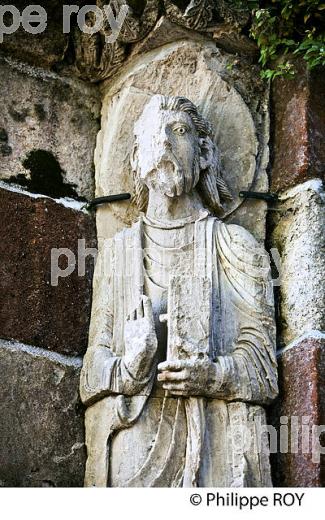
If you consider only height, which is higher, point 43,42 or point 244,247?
point 43,42

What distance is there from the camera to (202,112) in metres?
6.68

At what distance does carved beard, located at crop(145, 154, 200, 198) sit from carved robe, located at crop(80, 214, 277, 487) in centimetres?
14

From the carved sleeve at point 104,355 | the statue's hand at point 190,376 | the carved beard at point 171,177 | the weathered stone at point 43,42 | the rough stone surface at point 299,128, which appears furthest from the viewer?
the weathered stone at point 43,42

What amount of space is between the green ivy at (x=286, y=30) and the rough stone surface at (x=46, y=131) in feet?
2.58

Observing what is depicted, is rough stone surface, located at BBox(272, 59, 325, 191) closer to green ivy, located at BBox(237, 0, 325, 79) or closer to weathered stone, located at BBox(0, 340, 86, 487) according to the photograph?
green ivy, located at BBox(237, 0, 325, 79)

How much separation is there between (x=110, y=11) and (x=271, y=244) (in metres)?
1.17

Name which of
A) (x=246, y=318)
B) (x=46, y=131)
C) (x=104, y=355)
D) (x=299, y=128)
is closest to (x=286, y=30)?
(x=299, y=128)

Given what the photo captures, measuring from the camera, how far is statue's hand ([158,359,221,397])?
19.4ft

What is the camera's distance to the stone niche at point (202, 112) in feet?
21.7

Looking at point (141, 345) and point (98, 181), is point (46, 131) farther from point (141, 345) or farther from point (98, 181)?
point (141, 345)

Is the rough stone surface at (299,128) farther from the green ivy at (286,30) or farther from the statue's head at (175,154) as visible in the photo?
the statue's head at (175,154)

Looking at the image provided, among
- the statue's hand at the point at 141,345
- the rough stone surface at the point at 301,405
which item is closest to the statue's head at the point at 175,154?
the statue's hand at the point at 141,345

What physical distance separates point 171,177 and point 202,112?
491mm
